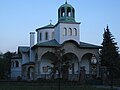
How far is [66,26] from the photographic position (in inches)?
2183

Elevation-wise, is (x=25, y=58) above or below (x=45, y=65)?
above

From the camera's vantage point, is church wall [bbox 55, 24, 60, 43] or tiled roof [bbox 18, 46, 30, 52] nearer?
church wall [bbox 55, 24, 60, 43]

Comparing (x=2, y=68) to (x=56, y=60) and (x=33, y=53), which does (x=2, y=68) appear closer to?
(x=33, y=53)

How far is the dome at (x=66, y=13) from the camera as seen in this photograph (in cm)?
5634

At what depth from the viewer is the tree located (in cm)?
5096

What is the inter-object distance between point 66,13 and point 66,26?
292cm

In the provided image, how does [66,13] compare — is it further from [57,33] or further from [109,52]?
[109,52]

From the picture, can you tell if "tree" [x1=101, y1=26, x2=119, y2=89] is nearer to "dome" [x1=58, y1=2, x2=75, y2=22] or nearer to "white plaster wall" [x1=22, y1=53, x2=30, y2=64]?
"dome" [x1=58, y1=2, x2=75, y2=22]

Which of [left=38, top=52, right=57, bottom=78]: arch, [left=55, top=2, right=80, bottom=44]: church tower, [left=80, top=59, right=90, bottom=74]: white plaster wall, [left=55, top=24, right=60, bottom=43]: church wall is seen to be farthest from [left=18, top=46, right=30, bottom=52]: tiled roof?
[left=80, top=59, right=90, bottom=74]: white plaster wall

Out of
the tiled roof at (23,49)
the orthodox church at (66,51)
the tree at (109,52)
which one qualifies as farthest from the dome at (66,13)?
the tiled roof at (23,49)

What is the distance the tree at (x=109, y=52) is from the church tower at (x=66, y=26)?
5.16 m

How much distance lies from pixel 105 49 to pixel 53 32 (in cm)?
1348

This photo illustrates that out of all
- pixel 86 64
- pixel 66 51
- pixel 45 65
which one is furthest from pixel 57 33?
pixel 86 64

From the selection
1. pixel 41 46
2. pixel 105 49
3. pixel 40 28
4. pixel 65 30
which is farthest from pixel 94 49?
pixel 40 28
